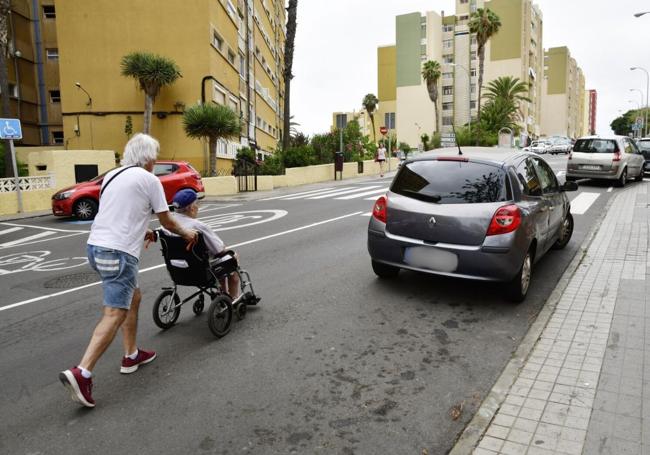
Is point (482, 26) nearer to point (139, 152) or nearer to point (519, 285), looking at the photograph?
point (519, 285)

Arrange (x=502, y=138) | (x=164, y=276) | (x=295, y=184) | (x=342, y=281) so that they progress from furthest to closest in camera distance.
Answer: (x=502, y=138), (x=295, y=184), (x=164, y=276), (x=342, y=281)

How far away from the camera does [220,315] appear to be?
464 cm

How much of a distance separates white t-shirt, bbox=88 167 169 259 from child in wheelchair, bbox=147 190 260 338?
622 mm

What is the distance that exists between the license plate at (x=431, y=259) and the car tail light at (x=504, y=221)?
485mm

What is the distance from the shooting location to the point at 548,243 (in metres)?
6.58

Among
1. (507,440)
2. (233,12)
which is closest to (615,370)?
(507,440)

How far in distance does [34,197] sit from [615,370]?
57.8 feet

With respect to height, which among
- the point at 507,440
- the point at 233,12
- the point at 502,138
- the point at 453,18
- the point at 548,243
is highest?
the point at 453,18

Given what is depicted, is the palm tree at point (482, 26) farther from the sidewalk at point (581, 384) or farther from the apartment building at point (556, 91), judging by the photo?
the apartment building at point (556, 91)

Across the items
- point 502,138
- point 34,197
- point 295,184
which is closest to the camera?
point 34,197

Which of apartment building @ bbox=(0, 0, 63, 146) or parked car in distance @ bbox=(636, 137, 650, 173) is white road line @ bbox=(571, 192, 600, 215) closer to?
parked car in distance @ bbox=(636, 137, 650, 173)

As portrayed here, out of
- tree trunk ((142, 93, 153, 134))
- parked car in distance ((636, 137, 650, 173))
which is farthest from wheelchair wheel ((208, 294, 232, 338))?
parked car in distance ((636, 137, 650, 173))

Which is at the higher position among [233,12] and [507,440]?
[233,12]

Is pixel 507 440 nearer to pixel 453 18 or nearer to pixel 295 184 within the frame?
pixel 295 184
